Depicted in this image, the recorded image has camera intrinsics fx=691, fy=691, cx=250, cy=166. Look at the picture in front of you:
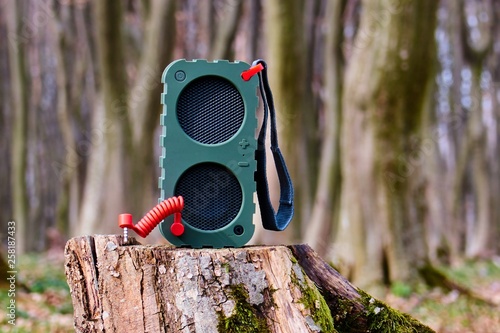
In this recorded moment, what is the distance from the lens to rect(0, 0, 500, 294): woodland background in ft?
25.7

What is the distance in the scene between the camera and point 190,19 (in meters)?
18.5

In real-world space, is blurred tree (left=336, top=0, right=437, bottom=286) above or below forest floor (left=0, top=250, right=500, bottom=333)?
above

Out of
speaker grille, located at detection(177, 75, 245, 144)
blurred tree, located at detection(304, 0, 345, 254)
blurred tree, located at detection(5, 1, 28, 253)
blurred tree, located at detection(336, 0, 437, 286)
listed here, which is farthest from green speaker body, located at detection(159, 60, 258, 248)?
blurred tree, located at detection(5, 1, 28, 253)

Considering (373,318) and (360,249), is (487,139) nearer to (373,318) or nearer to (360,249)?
(360,249)

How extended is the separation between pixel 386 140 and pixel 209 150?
515 centimetres

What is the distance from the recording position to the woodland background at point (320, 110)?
784 centimetres

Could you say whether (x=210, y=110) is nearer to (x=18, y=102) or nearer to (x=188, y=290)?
(x=188, y=290)

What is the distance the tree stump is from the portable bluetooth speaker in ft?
0.41

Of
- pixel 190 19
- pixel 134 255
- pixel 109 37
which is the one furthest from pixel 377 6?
pixel 190 19

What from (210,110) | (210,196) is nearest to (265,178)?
(210,196)

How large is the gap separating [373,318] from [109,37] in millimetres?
8714

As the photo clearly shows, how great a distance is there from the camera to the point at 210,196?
120 inches

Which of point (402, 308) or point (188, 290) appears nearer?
point (188, 290)

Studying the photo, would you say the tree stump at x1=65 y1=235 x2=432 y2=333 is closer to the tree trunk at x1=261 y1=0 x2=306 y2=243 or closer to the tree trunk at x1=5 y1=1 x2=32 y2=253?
the tree trunk at x1=261 y1=0 x2=306 y2=243
